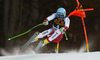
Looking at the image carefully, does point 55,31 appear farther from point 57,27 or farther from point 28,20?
point 28,20

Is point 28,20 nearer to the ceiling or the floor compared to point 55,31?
nearer to the ceiling

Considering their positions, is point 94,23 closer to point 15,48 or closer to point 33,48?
point 33,48

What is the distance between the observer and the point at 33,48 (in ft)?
7.11

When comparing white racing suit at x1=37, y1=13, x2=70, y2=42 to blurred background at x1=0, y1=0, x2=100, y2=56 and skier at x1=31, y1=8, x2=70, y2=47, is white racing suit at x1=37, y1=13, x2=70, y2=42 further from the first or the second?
blurred background at x1=0, y1=0, x2=100, y2=56

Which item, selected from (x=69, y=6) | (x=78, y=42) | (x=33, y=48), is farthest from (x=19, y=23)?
(x=78, y=42)

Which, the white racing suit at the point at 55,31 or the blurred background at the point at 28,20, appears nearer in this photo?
the white racing suit at the point at 55,31

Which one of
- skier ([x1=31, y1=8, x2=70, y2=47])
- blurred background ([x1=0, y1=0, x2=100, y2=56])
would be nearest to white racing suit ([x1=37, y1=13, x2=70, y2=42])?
skier ([x1=31, y1=8, x2=70, y2=47])

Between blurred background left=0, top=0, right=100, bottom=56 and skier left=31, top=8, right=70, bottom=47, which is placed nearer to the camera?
skier left=31, top=8, right=70, bottom=47

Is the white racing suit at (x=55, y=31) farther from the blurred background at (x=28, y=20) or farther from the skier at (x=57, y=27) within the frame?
the blurred background at (x=28, y=20)

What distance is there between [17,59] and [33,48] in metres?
0.80

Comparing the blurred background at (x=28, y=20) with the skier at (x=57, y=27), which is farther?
the blurred background at (x=28, y=20)

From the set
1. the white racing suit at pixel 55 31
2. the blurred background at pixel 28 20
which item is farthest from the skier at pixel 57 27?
the blurred background at pixel 28 20

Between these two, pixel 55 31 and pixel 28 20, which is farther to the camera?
pixel 28 20

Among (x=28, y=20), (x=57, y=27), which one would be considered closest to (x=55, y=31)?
(x=57, y=27)
